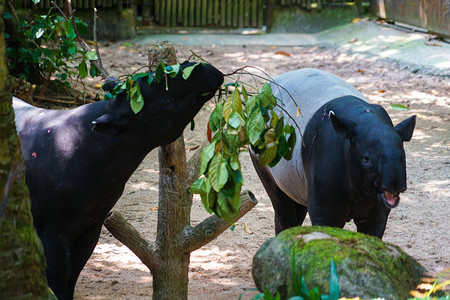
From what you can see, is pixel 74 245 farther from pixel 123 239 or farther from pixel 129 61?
pixel 129 61

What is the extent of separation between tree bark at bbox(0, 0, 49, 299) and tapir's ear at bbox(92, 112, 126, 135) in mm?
1052

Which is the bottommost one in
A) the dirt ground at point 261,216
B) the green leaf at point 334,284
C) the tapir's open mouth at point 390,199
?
the dirt ground at point 261,216

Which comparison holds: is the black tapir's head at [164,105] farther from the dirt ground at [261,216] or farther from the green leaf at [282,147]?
the dirt ground at [261,216]

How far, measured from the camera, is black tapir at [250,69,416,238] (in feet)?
12.0

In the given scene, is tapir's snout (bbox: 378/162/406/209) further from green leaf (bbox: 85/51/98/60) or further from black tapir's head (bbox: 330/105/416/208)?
green leaf (bbox: 85/51/98/60)

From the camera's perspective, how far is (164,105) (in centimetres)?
366

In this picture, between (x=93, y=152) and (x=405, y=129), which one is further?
(x=405, y=129)

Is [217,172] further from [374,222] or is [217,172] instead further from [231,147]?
[374,222]

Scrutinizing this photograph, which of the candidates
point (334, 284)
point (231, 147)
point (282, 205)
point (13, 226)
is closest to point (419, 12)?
point (282, 205)

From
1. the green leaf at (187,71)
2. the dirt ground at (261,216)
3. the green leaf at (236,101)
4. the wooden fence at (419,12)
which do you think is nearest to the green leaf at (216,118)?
the green leaf at (236,101)

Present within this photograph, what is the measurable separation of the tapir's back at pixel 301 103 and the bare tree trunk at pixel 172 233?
0.64 meters

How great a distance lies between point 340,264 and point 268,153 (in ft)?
3.12

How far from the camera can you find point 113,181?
3.80 meters

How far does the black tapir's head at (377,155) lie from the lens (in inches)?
140
